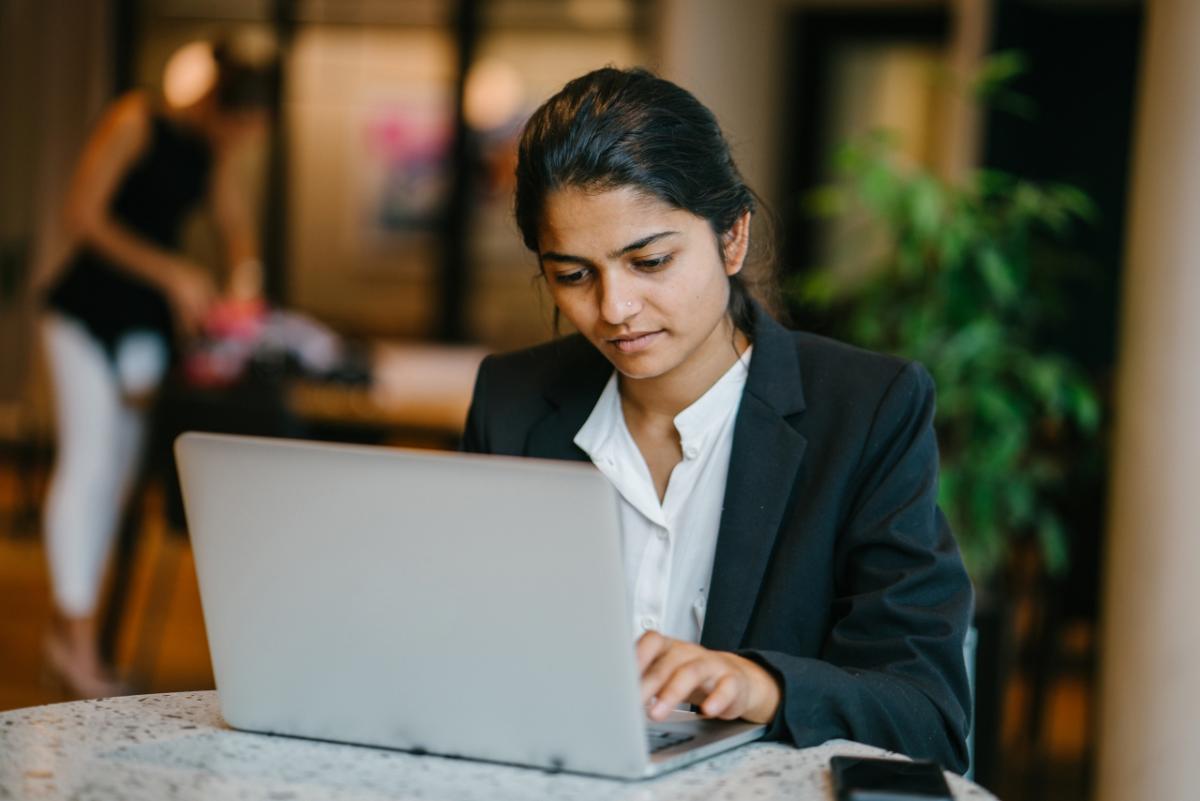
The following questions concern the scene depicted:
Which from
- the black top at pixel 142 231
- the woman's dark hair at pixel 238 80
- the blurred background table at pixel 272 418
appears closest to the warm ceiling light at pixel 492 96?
the blurred background table at pixel 272 418

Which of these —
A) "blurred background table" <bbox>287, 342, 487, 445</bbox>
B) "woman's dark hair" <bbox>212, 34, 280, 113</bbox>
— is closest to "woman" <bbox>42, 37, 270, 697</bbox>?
"woman's dark hair" <bbox>212, 34, 280, 113</bbox>

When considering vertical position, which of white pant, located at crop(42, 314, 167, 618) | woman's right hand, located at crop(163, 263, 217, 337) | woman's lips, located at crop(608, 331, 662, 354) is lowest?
white pant, located at crop(42, 314, 167, 618)

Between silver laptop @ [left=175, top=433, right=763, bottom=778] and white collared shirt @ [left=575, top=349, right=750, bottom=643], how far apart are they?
434mm

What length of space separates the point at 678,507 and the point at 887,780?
647mm

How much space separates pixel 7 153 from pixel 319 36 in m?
1.75

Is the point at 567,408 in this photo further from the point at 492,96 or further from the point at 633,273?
the point at 492,96

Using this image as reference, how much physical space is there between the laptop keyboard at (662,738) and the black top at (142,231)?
10.7 feet

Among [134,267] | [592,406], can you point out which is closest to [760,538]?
[592,406]

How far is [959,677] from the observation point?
157cm

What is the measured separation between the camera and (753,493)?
1.70 metres

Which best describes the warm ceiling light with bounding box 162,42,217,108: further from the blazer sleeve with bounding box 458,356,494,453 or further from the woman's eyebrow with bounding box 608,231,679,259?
the woman's eyebrow with bounding box 608,231,679,259

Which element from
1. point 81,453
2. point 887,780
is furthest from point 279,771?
point 81,453

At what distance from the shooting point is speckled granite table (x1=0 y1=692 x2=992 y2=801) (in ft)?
3.91

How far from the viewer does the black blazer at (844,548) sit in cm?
150
